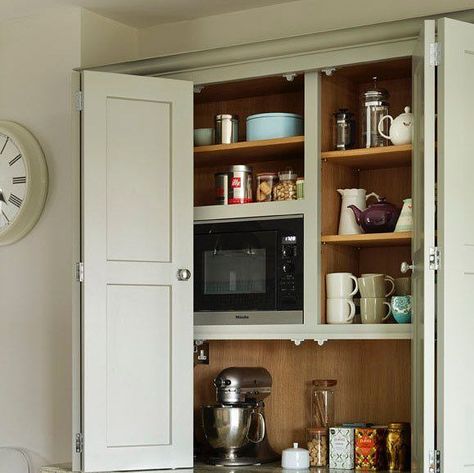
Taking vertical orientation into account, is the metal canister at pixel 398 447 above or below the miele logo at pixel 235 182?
below

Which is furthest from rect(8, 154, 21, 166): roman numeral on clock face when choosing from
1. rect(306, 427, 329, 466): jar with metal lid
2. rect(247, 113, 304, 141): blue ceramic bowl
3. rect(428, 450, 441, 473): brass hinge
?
rect(428, 450, 441, 473): brass hinge

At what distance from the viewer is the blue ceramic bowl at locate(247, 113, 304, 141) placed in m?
3.99

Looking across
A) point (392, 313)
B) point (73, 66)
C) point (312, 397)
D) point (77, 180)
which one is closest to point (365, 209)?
point (392, 313)

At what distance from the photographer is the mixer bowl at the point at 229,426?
13.1 feet

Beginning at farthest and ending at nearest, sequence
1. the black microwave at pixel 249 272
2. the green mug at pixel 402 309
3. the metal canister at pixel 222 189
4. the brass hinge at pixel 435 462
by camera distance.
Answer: the metal canister at pixel 222 189, the black microwave at pixel 249 272, the green mug at pixel 402 309, the brass hinge at pixel 435 462

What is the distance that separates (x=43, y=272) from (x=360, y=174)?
135cm

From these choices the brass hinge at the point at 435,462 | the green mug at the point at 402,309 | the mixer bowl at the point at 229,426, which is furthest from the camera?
the mixer bowl at the point at 229,426

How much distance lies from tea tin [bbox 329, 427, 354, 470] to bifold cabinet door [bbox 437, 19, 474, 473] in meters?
0.66

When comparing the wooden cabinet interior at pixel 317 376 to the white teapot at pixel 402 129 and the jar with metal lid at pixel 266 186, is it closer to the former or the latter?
the jar with metal lid at pixel 266 186

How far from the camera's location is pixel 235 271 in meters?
4.02

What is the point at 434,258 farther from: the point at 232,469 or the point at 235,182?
the point at 232,469

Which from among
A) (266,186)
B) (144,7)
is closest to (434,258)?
(266,186)

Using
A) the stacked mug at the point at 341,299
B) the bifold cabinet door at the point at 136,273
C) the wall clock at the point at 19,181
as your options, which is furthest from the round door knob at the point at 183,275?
the wall clock at the point at 19,181

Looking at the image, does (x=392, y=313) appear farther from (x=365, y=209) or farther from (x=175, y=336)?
(x=175, y=336)
